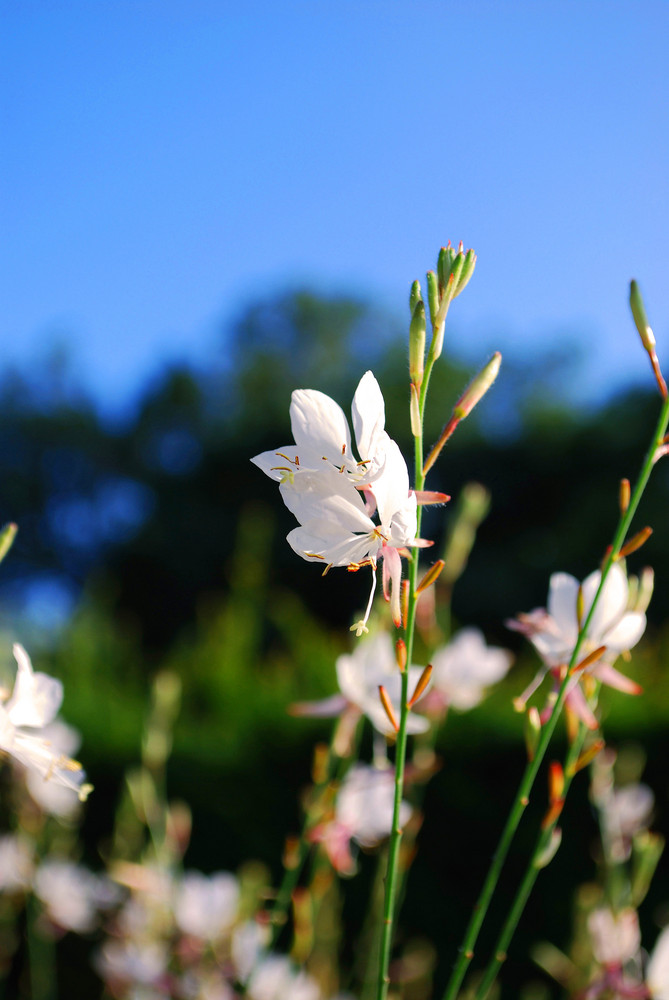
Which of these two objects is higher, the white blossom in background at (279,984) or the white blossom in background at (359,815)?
the white blossom in background at (359,815)

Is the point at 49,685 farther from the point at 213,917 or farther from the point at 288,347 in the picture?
the point at 288,347

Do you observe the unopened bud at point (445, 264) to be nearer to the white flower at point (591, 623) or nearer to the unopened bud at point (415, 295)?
the unopened bud at point (415, 295)

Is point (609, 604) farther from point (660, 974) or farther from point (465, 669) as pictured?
point (465, 669)

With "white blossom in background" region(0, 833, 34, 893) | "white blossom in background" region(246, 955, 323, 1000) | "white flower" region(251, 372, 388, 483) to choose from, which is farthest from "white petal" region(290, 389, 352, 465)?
"white blossom in background" region(0, 833, 34, 893)

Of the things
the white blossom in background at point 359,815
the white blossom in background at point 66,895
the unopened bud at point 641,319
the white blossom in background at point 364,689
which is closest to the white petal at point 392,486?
the unopened bud at point 641,319

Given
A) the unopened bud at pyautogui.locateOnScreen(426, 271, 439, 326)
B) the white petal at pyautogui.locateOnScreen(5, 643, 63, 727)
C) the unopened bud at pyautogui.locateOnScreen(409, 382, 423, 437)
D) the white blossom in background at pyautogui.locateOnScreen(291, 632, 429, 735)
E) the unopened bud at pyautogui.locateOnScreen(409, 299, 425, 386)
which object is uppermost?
the unopened bud at pyautogui.locateOnScreen(426, 271, 439, 326)

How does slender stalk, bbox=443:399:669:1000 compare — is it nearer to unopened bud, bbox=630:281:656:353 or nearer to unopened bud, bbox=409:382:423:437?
unopened bud, bbox=630:281:656:353

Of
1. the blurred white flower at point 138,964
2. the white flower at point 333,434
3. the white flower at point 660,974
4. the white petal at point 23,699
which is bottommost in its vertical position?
the blurred white flower at point 138,964
